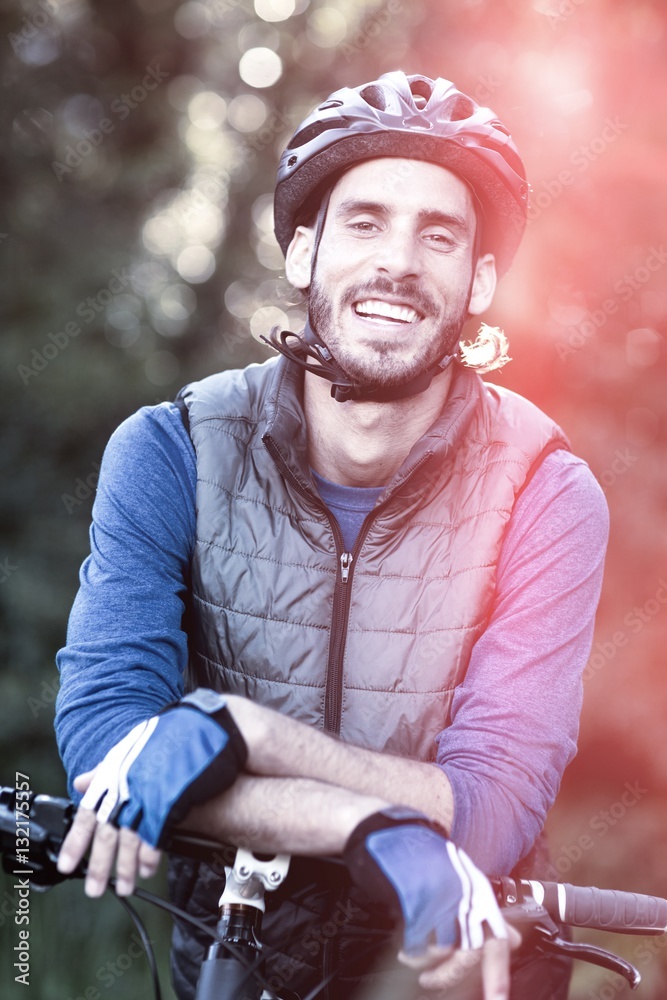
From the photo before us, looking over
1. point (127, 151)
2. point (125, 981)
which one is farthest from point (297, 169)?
point (127, 151)

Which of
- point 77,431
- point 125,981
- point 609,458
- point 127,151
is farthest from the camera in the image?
point 127,151

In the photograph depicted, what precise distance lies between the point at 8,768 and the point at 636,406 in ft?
12.3

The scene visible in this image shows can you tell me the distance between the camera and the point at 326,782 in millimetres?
1569

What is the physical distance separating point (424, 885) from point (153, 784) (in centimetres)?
42

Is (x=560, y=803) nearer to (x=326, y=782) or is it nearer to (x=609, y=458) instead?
(x=609, y=458)

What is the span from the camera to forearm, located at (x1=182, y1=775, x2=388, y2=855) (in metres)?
1.43

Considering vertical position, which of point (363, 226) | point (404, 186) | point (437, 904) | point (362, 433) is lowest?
point (437, 904)

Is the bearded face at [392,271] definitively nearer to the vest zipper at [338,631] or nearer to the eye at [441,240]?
the eye at [441,240]

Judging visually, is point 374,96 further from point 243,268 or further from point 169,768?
point 243,268

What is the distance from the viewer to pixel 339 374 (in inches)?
96.7

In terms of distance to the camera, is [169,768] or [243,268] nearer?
[169,768]

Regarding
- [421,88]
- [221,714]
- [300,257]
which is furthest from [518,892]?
[421,88]

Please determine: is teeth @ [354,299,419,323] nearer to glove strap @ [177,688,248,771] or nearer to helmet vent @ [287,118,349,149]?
helmet vent @ [287,118,349,149]

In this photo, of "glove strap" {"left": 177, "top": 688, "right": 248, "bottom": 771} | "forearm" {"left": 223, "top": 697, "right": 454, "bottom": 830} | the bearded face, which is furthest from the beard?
"glove strap" {"left": 177, "top": 688, "right": 248, "bottom": 771}
